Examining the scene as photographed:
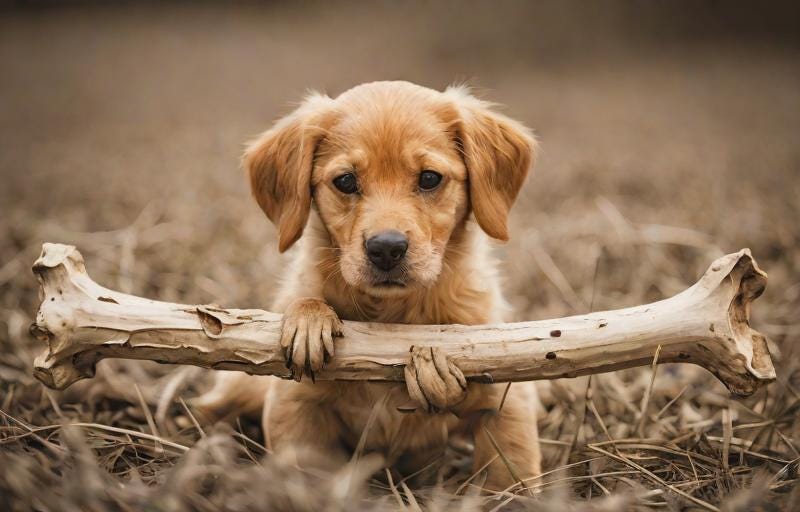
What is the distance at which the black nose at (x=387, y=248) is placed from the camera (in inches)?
81.4

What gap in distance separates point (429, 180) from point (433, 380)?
81cm

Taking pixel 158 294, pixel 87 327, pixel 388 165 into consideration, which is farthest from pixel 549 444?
pixel 158 294

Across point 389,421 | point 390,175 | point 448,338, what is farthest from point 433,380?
point 390,175

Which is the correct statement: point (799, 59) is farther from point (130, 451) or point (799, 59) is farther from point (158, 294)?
point (130, 451)

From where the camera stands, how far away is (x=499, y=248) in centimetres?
483

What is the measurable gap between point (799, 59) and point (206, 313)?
11.6 m

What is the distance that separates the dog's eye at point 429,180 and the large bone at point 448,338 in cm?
59

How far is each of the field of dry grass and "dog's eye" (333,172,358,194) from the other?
85cm

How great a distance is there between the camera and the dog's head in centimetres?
216

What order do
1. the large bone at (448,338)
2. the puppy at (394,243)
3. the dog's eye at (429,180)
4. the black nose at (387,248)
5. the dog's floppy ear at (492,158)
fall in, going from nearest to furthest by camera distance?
the large bone at (448,338), the black nose at (387,248), the puppy at (394,243), the dog's eye at (429,180), the dog's floppy ear at (492,158)

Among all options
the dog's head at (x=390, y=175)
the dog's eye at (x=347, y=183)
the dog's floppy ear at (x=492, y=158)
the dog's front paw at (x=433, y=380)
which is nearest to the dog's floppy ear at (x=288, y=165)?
the dog's head at (x=390, y=175)

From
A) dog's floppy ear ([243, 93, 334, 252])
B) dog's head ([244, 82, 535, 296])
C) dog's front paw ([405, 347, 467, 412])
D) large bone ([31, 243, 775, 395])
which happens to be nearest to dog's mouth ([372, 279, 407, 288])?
dog's head ([244, 82, 535, 296])

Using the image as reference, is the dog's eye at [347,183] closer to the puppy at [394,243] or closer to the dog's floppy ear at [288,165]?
the puppy at [394,243]

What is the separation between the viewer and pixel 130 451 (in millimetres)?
2141
